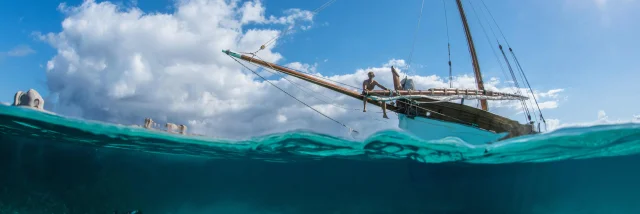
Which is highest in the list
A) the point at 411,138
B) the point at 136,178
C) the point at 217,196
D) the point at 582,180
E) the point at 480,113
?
the point at 480,113

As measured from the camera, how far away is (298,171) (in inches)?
1014

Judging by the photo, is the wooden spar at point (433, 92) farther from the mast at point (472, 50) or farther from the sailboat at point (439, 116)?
the mast at point (472, 50)

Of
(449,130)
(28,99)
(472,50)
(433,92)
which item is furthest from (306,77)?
(472,50)

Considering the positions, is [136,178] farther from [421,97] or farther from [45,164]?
[421,97]

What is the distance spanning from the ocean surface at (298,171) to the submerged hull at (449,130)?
698 mm

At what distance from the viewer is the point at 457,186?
2570cm

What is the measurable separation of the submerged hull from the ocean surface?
698 mm

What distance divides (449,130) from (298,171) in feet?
44.7

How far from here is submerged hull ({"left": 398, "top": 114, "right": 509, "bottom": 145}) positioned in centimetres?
1623

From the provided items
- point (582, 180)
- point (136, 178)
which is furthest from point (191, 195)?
point (582, 180)

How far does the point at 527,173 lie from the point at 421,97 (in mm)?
15301

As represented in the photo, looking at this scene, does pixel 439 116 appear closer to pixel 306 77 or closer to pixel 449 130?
pixel 449 130

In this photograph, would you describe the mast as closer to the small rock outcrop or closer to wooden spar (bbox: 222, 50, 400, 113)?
wooden spar (bbox: 222, 50, 400, 113)

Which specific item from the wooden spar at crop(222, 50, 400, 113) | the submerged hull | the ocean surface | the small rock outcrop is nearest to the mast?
the ocean surface
